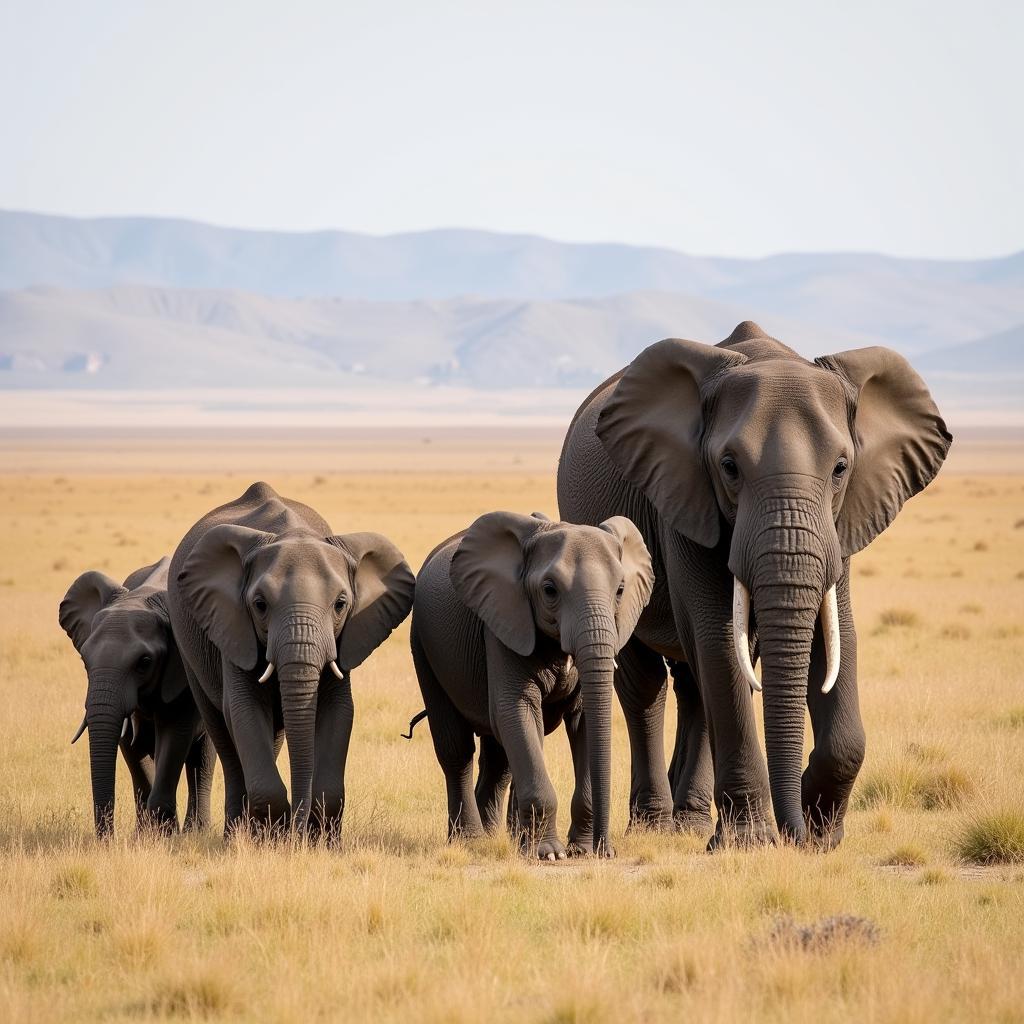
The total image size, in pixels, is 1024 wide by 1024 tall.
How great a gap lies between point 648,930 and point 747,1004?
4.53 ft

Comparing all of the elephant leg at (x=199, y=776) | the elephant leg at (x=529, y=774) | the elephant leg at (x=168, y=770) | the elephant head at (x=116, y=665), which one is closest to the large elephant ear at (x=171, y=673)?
the elephant head at (x=116, y=665)

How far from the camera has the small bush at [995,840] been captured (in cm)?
1036

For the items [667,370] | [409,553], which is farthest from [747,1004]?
[409,553]

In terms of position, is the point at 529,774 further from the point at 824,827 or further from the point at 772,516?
the point at 772,516

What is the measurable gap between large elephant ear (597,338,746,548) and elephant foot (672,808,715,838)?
8.06 feet

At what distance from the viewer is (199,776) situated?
12.8m

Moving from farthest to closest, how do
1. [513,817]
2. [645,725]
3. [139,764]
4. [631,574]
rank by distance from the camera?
[139,764], [645,725], [513,817], [631,574]

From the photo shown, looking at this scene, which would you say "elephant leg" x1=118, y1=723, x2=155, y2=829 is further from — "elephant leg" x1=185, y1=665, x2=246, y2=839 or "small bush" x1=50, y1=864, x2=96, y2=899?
"small bush" x1=50, y1=864, x2=96, y2=899

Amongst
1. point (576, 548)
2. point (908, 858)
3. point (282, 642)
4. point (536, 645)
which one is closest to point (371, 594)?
point (282, 642)

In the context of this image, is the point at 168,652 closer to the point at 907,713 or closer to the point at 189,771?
the point at 189,771

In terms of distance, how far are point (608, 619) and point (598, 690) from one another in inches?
16.0

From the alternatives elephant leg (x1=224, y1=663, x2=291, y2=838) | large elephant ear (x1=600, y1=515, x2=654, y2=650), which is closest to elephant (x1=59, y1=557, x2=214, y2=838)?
elephant leg (x1=224, y1=663, x2=291, y2=838)

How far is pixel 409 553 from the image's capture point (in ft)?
119

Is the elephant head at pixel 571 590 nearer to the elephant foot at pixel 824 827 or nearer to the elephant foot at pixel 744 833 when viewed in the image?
the elephant foot at pixel 744 833
